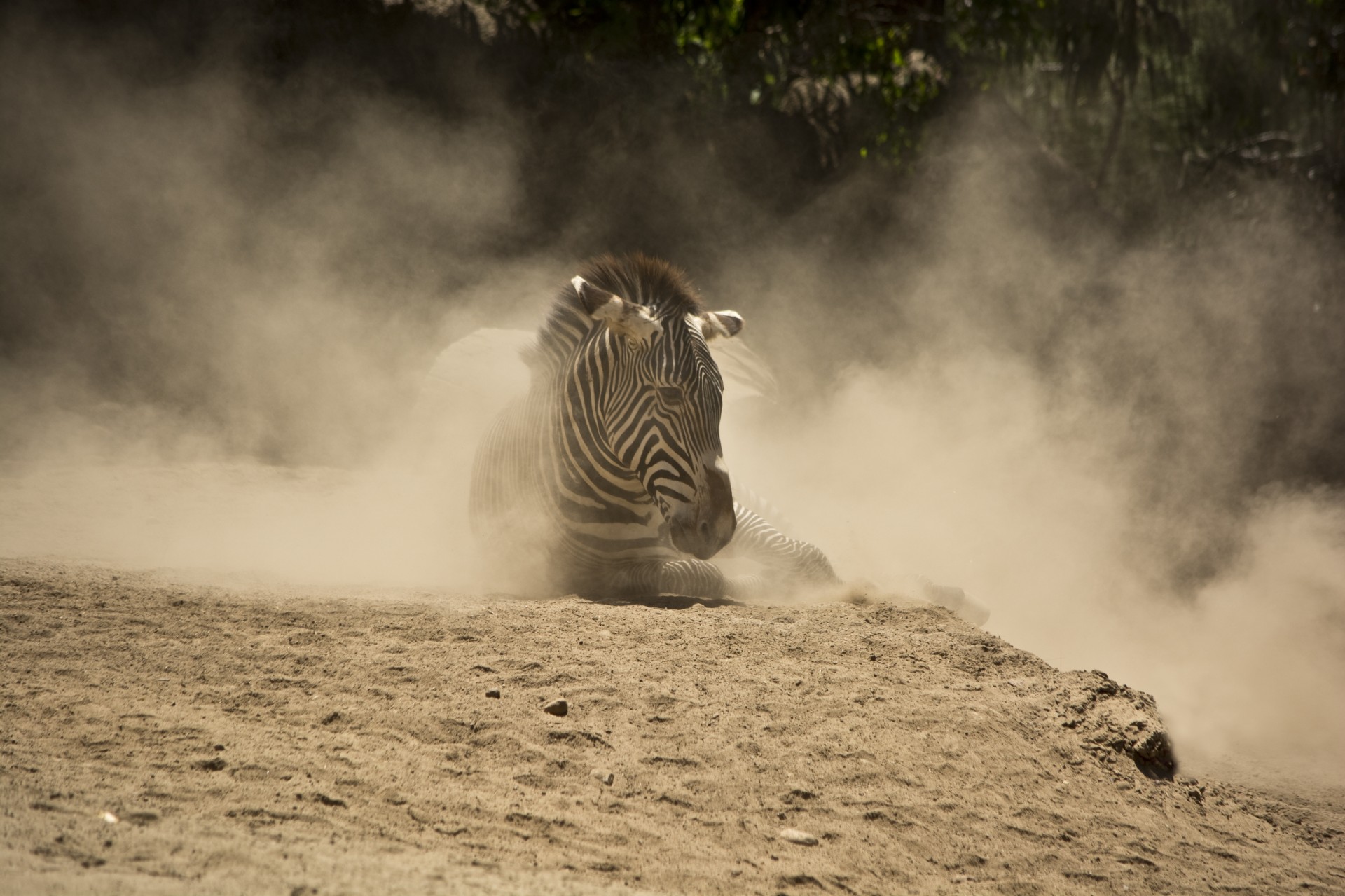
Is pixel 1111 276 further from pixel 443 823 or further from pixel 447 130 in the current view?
pixel 443 823

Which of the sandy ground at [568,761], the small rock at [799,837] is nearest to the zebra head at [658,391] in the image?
the sandy ground at [568,761]

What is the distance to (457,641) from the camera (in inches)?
132

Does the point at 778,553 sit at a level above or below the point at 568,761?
above

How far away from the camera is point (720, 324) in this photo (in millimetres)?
4918

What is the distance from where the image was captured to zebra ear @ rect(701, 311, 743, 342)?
4.82m

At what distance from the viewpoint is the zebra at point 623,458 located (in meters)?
4.14

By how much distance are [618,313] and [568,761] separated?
86.1 inches

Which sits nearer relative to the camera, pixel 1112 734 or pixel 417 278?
pixel 1112 734

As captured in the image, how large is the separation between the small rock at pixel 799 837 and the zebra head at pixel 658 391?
5.32 feet

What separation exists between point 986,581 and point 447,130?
21.6 ft

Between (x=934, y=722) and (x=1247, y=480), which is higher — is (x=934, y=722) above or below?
below

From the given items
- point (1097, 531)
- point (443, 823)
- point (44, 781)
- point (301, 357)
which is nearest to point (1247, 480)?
point (1097, 531)

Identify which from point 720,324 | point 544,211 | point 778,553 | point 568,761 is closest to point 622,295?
point 720,324

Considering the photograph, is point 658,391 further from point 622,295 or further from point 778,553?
point 778,553
